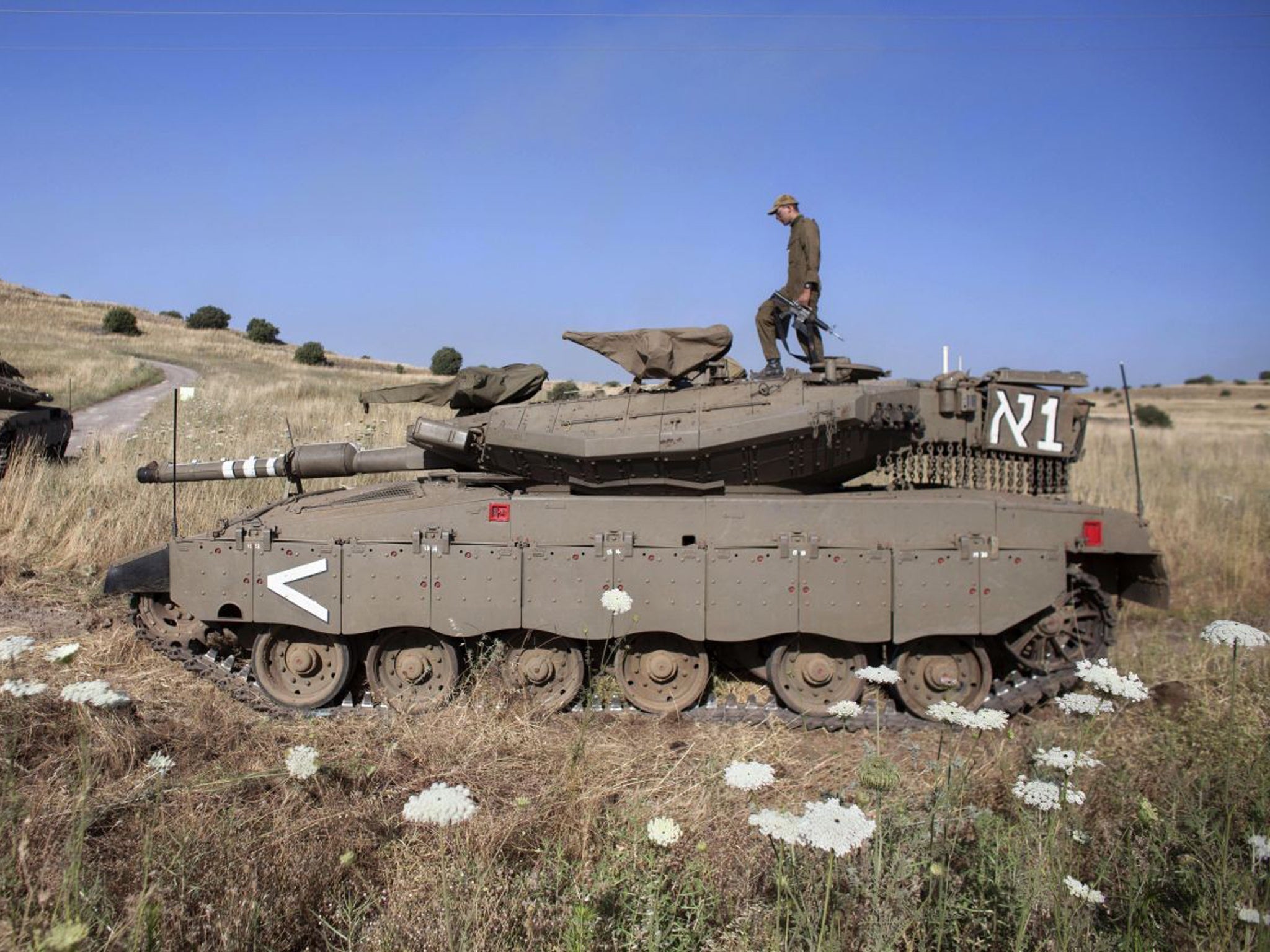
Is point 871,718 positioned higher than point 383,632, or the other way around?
point 383,632

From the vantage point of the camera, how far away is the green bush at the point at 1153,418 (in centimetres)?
2705

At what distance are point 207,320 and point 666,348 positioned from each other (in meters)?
51.4

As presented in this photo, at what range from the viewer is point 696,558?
249 inches

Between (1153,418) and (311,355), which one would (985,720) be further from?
(311,355)

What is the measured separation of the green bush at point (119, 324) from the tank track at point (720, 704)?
4190 cm

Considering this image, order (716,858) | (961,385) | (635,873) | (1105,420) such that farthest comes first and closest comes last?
(1105,420) → (961,385) → (716,858) → (635,873)

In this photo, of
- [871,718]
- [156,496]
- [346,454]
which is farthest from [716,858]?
[156,496]

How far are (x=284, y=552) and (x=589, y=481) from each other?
91.6 inches

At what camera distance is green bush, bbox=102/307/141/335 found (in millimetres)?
42188

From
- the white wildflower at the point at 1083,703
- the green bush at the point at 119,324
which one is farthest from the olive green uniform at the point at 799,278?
the green bush at the point at 119,324

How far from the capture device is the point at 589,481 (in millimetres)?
6641

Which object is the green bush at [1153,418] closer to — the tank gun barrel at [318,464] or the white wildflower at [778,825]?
the tank gun barrel at [318,464]

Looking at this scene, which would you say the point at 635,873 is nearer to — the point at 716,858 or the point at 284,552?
the point at 716,858

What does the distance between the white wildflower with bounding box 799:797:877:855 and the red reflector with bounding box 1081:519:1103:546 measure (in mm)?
4629
